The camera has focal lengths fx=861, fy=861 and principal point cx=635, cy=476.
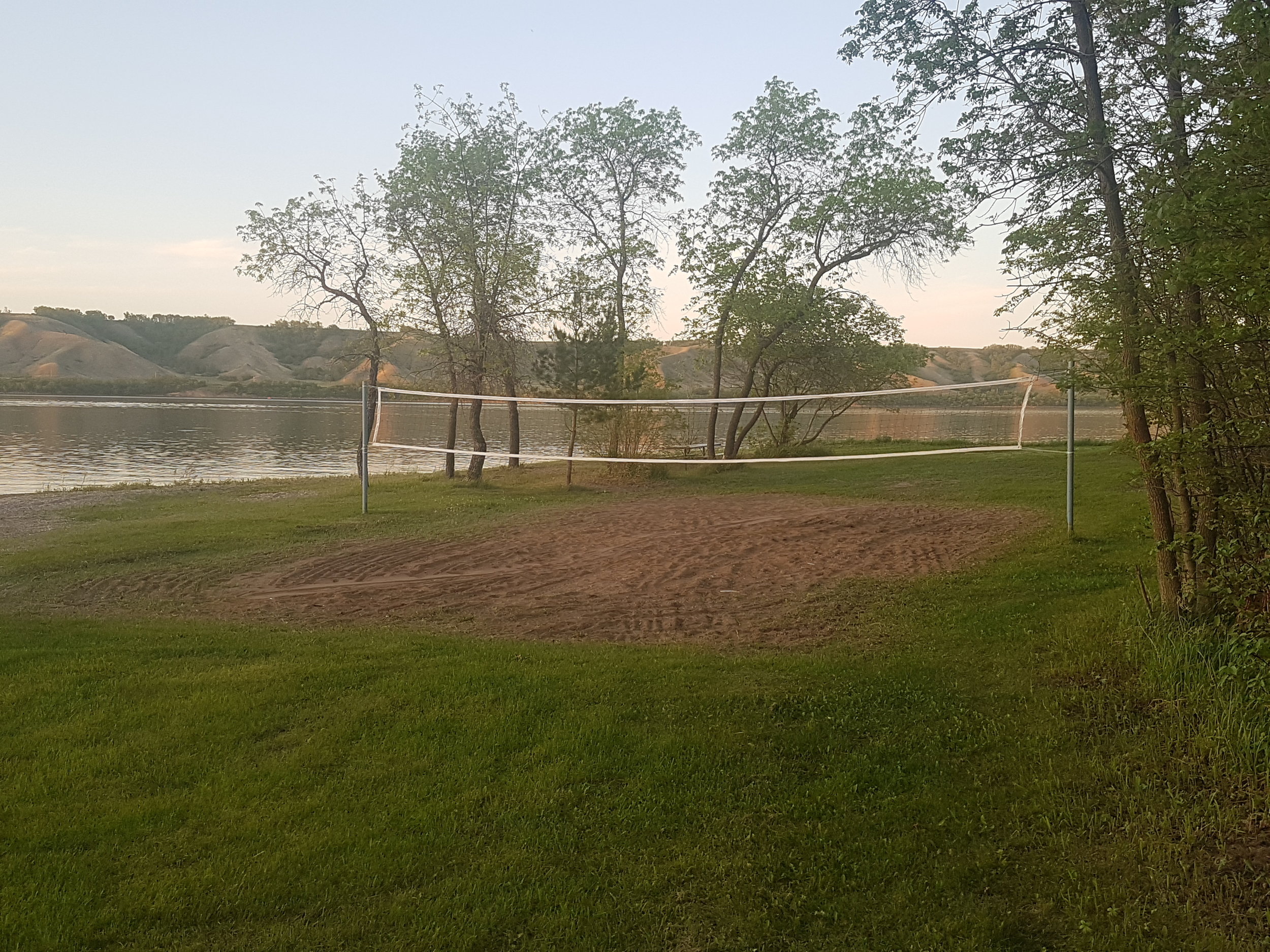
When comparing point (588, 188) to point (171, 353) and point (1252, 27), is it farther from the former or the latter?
point (171, 353)

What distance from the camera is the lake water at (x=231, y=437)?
2256 cm

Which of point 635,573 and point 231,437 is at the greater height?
point 231,437

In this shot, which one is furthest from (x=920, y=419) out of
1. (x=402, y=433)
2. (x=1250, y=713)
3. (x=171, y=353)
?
(x=171, y=353)

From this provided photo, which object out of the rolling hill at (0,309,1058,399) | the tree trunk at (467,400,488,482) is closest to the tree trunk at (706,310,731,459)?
the tree trunk at (467,400,488,482)

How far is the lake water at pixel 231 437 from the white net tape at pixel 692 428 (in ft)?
1.49

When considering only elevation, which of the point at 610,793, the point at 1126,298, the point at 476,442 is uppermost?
the point at 1126,298

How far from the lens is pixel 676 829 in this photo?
3385 millimetres

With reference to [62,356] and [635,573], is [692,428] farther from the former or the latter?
[62,356]

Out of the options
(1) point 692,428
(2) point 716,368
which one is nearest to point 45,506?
(1) point 692,428

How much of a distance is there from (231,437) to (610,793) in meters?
36.5

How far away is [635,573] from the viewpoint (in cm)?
839

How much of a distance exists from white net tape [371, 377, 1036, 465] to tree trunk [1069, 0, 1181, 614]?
3370 millimetres

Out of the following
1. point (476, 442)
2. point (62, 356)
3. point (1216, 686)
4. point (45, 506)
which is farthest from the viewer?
point (62, 356)

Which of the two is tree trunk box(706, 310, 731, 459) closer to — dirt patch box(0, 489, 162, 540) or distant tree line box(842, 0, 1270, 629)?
dirt patch box(0, 489, 162, 540)
